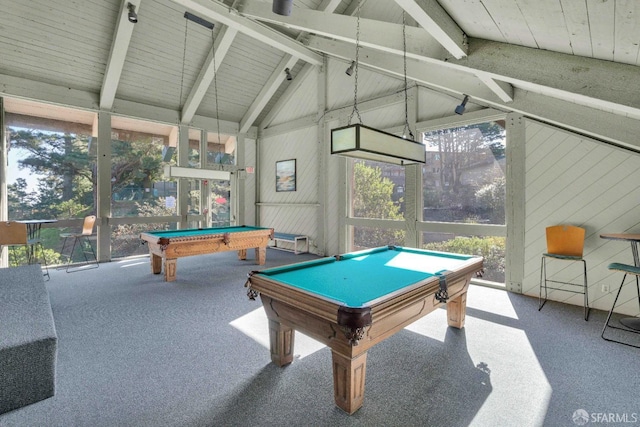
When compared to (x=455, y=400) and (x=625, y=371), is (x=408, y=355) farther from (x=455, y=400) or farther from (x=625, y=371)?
(x=625, y=371)

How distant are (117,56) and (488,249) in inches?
282

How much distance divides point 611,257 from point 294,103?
22.5 feet

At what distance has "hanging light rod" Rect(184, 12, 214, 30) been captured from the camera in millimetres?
5496

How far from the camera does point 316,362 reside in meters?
2.58

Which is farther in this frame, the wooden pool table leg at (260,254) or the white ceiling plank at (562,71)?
the wooden pool table leg at (260,254)

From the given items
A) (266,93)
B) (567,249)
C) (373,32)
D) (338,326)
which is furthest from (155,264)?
(567,249)

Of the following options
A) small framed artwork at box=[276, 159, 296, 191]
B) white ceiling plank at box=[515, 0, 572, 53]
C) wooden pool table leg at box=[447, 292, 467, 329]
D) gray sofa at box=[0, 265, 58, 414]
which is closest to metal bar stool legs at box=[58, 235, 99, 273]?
small framed artwork at box=[276, 159, 296, 191]

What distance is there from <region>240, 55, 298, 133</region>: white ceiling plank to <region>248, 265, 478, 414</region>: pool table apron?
6370 mm

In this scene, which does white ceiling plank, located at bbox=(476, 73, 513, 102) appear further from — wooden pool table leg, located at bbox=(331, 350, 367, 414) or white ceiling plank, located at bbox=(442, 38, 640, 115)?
wooden pool table leg, located at bbox=(331, 350, 367, 414)

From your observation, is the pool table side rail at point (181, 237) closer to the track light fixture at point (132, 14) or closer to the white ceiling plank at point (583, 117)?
the track light fixture at point (132, 14)

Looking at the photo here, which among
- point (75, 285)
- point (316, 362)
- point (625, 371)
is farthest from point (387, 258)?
point (75, 285)

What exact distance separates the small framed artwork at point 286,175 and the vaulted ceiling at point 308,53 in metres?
1.48

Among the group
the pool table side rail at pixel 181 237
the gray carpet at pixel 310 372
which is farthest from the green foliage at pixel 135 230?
the gray carpet at pixel 310 372

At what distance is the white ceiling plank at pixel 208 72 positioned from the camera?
6052mm
